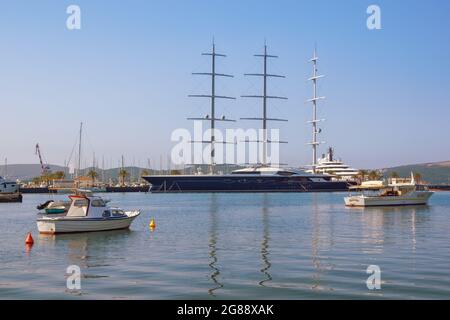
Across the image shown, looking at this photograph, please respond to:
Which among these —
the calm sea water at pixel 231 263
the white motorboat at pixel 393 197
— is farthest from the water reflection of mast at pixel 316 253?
the white motorboat at pixel 393 197

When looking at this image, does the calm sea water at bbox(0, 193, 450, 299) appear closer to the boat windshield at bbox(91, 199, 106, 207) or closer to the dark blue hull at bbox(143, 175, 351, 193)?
the boat windshield at bbox(91, 199, 106, 207)

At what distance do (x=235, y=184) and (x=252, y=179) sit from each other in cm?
524

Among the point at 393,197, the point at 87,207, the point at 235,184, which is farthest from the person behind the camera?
the point at 235,184

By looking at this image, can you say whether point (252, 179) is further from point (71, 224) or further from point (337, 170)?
point (71, 224)

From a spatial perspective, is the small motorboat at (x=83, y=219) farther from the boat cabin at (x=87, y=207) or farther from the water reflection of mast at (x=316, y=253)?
the water reflection of mast at (x=316, y=253)

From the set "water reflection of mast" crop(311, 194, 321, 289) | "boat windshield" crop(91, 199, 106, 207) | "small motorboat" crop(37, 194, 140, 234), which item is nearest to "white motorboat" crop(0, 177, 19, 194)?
"small motorboat" crop(37, 194, 140, 234)

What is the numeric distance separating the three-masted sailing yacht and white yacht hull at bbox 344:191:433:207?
83.0m

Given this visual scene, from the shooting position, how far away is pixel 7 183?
449 ft

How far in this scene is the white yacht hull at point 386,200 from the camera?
7219 centimetres

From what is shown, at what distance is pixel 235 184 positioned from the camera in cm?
16450

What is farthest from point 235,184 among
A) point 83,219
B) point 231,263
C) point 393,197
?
point 231,263

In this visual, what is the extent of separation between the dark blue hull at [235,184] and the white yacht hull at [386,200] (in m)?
89.3

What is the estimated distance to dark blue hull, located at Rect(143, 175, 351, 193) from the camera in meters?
162
